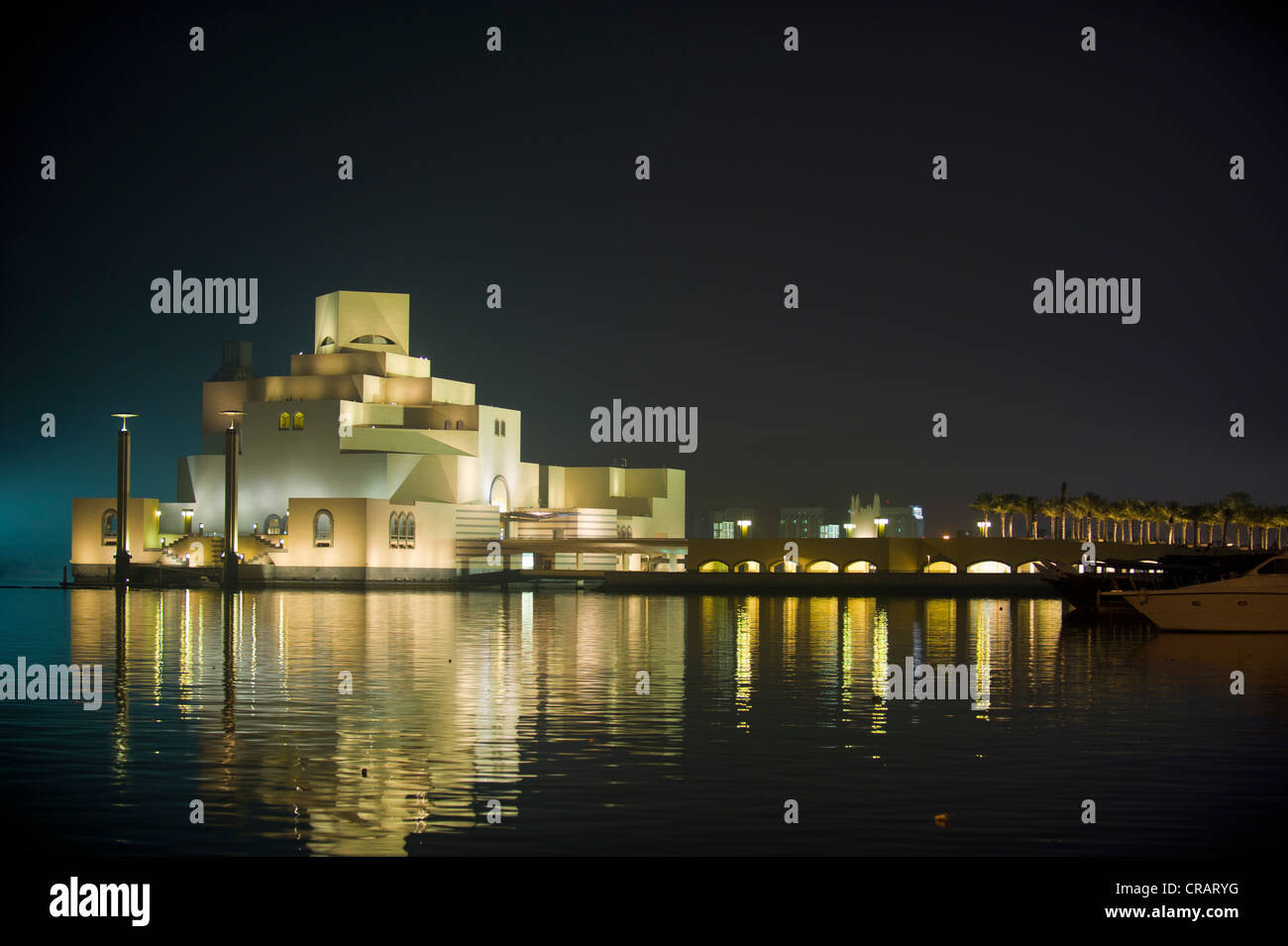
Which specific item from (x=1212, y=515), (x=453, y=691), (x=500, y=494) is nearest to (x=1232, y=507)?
(x=1212, y=515)

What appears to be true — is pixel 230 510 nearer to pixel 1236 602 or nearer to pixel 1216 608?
pixel 1216 608

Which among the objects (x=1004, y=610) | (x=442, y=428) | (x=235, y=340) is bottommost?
(x=1004, y=610)

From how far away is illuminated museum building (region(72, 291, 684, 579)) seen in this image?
94.9m

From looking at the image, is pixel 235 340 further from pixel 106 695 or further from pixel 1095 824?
pixel 1095 824

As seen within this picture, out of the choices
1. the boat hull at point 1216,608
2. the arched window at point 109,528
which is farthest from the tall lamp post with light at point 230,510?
the boat hull at point 1216,608

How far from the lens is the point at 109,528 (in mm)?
102000

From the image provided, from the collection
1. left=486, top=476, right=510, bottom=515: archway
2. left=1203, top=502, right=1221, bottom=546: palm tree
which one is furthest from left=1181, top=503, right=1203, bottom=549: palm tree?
left=486, top=476, right=510, bottom=515: archway

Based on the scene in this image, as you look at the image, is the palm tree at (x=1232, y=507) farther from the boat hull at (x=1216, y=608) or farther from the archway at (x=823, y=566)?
the boat hull at (x=1216, y=608)

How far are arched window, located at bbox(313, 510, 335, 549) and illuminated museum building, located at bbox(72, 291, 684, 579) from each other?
9cm

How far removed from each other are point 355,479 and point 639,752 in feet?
278

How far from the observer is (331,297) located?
110625 millimetres

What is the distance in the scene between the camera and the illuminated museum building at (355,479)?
9488 cm

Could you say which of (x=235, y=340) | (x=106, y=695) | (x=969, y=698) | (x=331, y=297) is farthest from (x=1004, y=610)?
(x=235, y=340)

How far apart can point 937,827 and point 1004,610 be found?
55270mm
